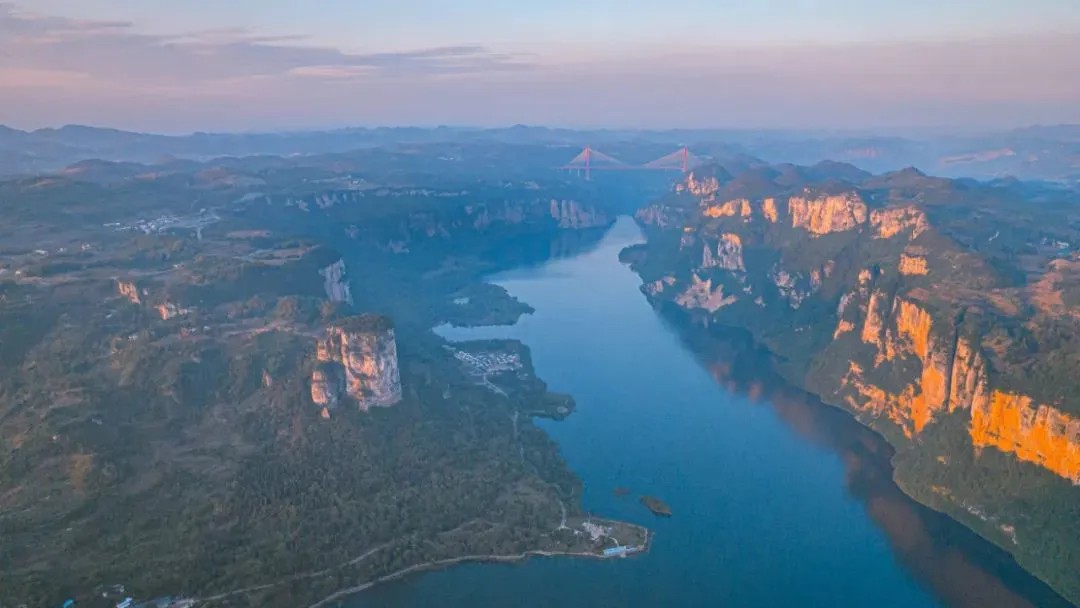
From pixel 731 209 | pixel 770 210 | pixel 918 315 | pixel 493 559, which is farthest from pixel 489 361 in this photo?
pixel 731 209

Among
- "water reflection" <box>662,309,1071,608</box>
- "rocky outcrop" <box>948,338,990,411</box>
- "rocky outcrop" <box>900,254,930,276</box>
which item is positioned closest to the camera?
"water reflection" <box>662,309,1071,608</box>

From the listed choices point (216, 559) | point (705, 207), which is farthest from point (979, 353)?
point (705, 207)

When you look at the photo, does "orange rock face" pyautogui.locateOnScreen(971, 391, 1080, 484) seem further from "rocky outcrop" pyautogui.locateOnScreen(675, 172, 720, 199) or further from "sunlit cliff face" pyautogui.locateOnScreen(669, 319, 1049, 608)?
"rocky outcrop" pyautogui.locateOnScreen(675, 172, 720, 199)

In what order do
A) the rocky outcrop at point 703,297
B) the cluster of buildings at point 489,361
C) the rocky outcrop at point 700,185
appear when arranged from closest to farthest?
the cluster of buildings at point 489,361 < the rocky outcrop at point 703,297 < the rocky outcrop at point 700,185

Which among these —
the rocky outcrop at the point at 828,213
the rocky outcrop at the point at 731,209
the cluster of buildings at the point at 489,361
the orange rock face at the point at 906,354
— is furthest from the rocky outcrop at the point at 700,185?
the cluster of buildings at the point at 489,361

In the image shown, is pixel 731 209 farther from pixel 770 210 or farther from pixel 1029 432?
pixel 1029 432

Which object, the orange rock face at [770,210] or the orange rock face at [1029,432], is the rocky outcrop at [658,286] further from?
the orange rock face at [1029,432]

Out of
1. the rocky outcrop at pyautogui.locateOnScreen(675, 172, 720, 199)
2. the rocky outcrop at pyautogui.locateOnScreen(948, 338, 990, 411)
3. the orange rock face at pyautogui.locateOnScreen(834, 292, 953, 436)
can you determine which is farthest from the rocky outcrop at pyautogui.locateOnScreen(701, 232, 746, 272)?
the rocky outcrop at pyautogui.locateOnScreen(948, 338, 990, 411)
